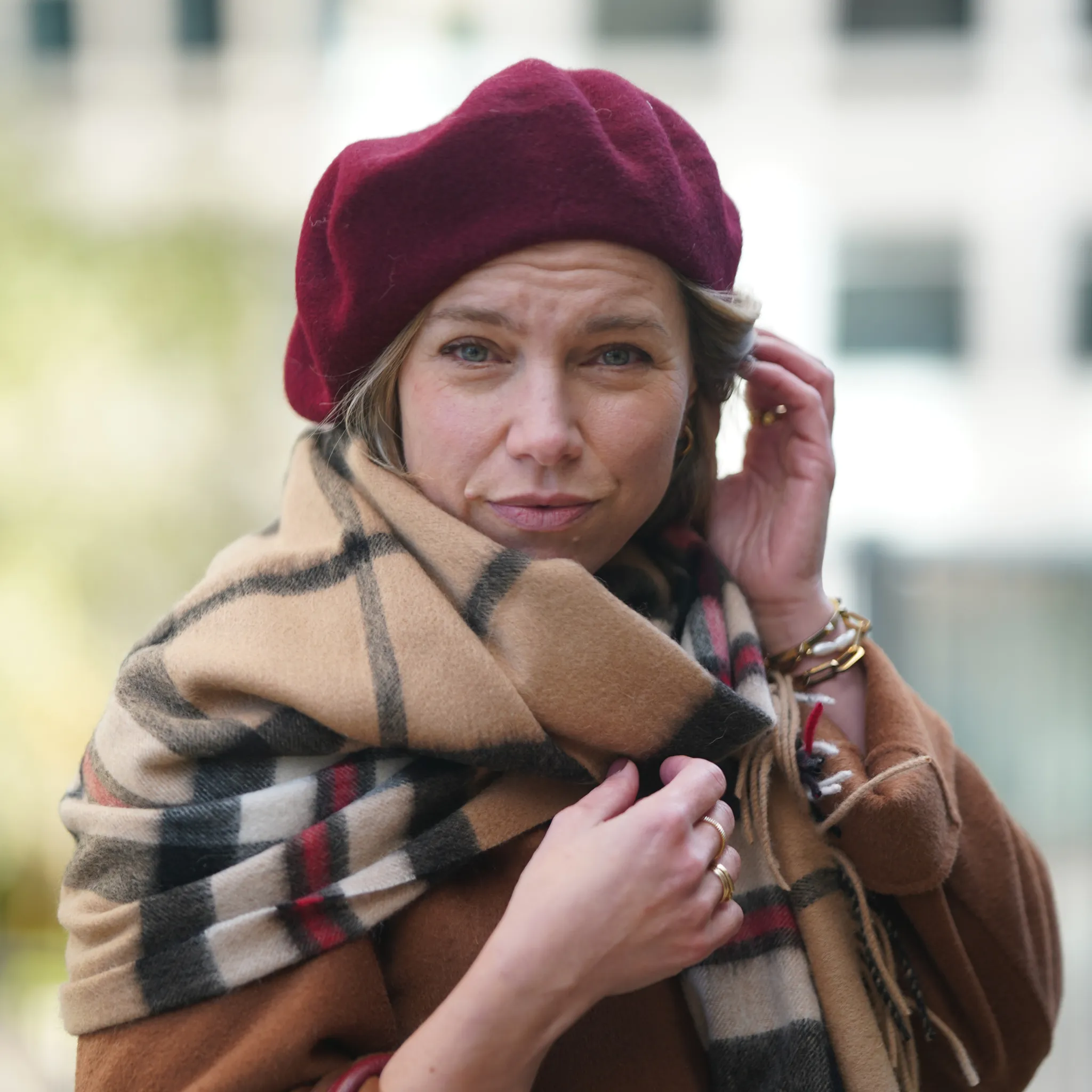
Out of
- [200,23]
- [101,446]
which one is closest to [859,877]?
[101,446]

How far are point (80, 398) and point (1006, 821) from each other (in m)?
6.71

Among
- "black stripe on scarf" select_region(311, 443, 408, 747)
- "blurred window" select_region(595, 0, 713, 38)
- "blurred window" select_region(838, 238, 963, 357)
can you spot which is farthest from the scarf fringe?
"blurred window" select_region(595, 0, 713, 38)

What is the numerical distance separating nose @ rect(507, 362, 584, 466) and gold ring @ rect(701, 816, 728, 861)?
41cm

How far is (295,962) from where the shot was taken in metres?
1.19

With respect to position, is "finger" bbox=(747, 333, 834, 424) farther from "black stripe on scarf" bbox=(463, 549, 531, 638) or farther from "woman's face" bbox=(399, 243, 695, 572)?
"black stripe on scarf" bbox=(463, 549, 531, 638)

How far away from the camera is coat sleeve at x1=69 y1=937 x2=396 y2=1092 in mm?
1127

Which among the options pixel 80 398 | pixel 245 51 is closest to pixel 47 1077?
pixel 80 398

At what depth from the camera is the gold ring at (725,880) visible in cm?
117

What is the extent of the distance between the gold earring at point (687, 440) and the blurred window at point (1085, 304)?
8739 millimetres

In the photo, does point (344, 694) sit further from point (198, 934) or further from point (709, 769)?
point (709, 769)

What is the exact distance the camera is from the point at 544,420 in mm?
1238

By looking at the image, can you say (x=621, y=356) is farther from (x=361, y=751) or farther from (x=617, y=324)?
(x=361, y=751)

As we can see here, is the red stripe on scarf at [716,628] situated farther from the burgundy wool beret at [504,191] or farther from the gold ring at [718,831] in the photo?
the burgundy wool beret at [504,191]

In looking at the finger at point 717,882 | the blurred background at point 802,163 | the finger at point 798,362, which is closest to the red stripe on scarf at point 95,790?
the finger at point 717,882
